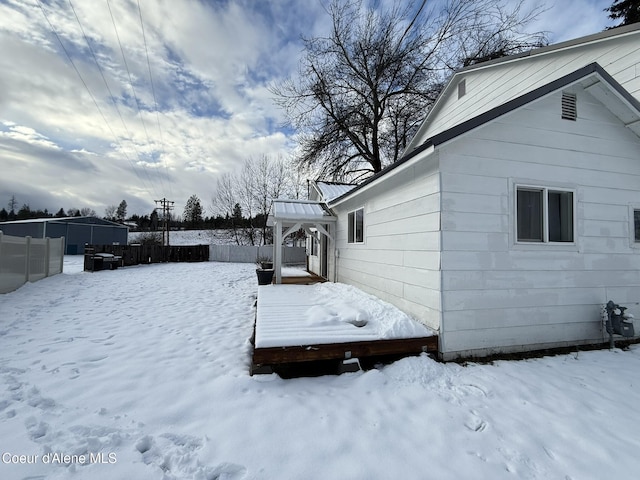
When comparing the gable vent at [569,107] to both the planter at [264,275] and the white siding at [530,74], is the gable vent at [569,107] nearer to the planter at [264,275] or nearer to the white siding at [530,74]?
the white siding at [530,74]

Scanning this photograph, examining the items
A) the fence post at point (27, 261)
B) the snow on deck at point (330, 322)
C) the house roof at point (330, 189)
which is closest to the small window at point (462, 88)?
the house roof at point (330, 189)

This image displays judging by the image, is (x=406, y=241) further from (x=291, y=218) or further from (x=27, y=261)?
(x=27, y=261)

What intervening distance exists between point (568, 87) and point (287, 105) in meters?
13.1

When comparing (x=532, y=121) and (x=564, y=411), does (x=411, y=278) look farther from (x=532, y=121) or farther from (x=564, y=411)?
(x=532, y=121)

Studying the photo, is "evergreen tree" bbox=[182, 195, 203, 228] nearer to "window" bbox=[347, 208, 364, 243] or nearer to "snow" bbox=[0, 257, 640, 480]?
"window" bbox=[347, 208, 364, 243]

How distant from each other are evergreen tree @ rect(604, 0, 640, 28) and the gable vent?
17687 mm

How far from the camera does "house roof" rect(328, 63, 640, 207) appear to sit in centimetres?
368

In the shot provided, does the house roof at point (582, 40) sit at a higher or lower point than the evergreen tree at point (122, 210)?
lower

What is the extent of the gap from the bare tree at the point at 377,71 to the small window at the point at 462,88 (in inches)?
277

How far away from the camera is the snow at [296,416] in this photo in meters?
2.02

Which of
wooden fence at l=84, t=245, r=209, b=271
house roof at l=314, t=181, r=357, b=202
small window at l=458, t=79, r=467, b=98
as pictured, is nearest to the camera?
small window at l=458, t=79, r=467, b=98

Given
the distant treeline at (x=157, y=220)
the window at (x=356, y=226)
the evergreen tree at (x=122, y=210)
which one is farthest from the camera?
the evergreen tree at (x=122, y=210)

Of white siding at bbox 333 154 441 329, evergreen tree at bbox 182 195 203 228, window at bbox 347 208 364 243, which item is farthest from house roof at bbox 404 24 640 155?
evergreen tree at bbox 182 195 203 228

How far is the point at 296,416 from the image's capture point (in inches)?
102
